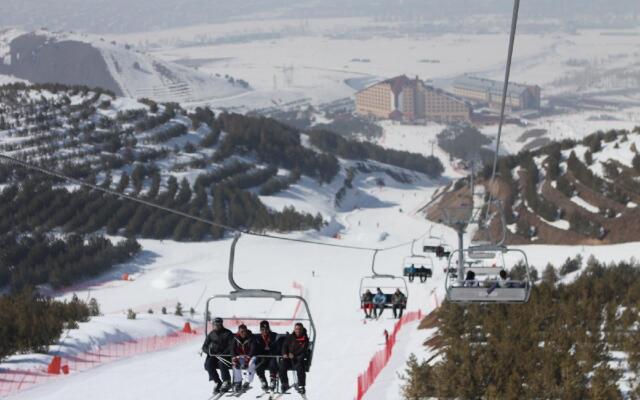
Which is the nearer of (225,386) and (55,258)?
(225,386)

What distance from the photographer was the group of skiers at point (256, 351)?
19.5m

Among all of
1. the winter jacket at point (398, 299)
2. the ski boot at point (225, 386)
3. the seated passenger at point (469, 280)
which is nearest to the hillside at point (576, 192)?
the winter jacket at point (398, 299)

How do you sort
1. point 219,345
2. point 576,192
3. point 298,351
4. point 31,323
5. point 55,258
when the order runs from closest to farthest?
1. point 298,351
2. point 219,345
3. point 31,323
4. point 55,258
5. point 576,192

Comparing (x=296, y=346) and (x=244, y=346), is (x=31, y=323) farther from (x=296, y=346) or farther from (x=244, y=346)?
(x=296, y=346)

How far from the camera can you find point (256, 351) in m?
19.6

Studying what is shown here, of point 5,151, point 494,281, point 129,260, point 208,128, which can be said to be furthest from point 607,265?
point 208,128

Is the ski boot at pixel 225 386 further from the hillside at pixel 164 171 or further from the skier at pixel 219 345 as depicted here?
the hillside at pixel 164 171

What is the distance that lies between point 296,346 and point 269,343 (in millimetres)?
595

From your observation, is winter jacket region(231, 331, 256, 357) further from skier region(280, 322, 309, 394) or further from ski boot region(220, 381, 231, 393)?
ski boot region(220, 381, 231, 393)

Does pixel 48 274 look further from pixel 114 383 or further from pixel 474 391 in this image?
pixel 474 391

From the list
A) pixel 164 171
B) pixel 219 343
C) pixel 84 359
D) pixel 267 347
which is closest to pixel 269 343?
pixel 267 347

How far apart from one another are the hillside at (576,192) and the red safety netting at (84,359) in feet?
114

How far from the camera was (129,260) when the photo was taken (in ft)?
248

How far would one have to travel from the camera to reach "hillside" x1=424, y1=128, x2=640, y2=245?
236ft
